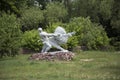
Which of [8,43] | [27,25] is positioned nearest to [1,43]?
[8,43]

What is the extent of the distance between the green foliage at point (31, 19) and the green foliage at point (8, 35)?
12.9m

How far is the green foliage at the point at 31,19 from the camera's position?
136 ft

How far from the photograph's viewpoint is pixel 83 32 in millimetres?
37219

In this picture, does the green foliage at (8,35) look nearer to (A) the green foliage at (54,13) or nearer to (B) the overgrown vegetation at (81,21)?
(B) the overgrown vegetation at (81,21)

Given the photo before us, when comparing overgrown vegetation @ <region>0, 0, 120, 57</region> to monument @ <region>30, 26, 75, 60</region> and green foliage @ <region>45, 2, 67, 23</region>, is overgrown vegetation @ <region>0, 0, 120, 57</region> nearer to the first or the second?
green foliage @ <region>45, 2, 67, 23</region>

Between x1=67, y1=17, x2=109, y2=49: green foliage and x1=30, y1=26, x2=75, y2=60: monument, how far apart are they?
8.78 m

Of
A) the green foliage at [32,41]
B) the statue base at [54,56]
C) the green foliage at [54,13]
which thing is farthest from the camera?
the green foliage at [54,13]

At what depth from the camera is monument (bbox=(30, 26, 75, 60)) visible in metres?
25.3

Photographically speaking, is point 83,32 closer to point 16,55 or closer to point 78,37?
point 78,37

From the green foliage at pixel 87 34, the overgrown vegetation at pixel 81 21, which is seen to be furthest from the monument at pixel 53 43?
the green foliage at pixel 87 34

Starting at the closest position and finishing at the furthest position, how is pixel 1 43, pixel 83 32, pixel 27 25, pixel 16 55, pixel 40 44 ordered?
pixel 1 43 → pixel 16 55 → pixel 40 44 → pixel 83 32 → pixel 27 25

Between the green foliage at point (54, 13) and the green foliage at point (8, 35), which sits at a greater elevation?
the green foliage at point (54, 13)

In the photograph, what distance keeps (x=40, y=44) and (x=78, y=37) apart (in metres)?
4.38

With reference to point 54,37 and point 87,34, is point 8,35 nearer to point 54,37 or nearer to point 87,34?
point 54,37
